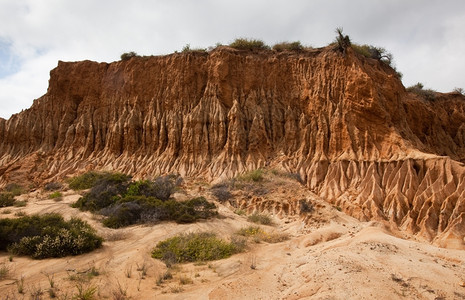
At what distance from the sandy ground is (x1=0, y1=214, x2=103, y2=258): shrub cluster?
327mm

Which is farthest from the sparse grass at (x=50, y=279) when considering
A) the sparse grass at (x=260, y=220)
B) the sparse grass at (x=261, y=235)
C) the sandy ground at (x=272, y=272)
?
the sparse grass at (x=260, y=220)

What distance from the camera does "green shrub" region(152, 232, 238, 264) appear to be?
372 inches

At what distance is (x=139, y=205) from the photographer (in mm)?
14547

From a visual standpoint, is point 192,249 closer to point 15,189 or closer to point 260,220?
point 260,220

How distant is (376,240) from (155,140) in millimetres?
21691

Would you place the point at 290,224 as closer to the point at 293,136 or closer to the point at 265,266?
the point at 265,266

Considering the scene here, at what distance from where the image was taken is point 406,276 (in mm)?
6277

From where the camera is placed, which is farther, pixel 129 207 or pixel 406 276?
pixel 129 207

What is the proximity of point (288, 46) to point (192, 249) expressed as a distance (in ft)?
80.1

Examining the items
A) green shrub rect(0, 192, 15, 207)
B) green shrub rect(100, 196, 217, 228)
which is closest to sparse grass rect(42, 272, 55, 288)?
green shrub rect(100, 196, 217, 228)

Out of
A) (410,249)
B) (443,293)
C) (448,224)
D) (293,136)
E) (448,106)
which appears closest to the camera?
(443,293)

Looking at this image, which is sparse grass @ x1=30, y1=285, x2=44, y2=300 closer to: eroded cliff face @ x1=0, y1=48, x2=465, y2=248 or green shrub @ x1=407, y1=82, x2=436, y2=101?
eroded cliff face @ x1=0, y1=48, x2=465, y2=248

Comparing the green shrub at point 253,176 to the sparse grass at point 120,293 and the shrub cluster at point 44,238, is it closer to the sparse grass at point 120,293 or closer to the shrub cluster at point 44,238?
the shrub cluster at point 44,238

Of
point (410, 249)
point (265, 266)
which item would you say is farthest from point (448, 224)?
point (265, 266)
